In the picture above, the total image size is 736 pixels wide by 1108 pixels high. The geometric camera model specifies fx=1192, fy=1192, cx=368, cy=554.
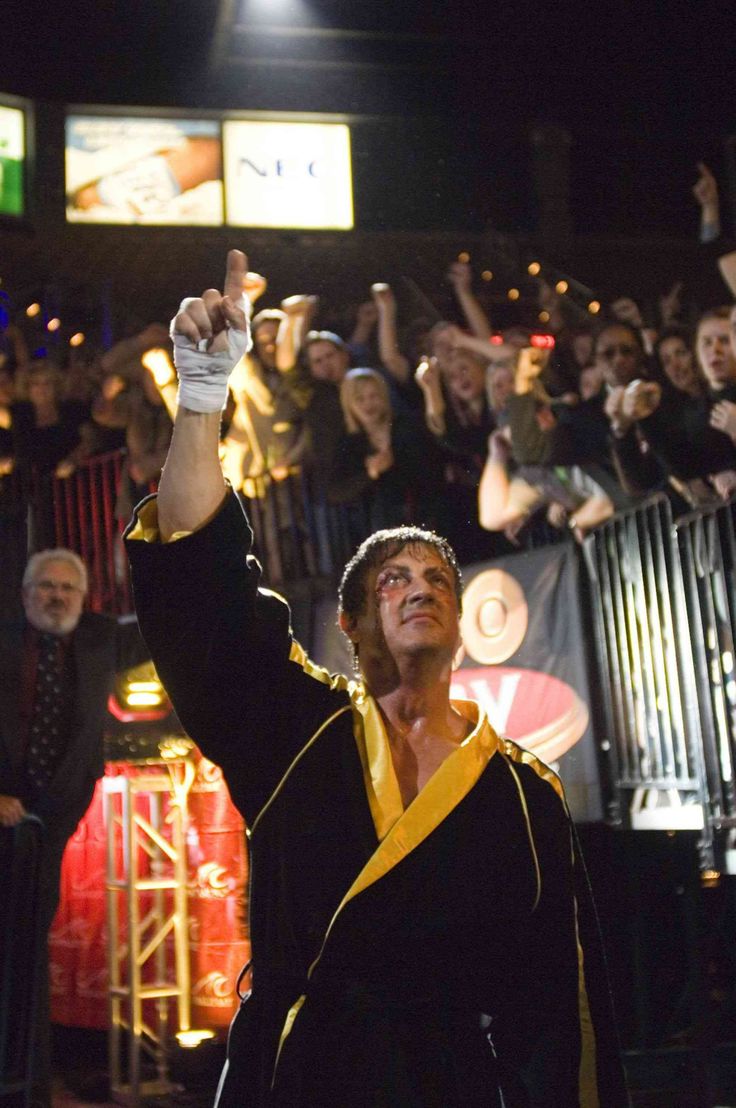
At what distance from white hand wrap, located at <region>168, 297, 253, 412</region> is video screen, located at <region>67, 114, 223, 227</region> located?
6.77 metres

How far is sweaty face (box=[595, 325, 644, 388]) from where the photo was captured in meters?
6.02

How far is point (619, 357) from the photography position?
6.05 m

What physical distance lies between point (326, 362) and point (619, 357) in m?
1.64

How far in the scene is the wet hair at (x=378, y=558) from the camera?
2.28 m

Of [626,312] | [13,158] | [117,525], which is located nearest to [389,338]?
[626,312]

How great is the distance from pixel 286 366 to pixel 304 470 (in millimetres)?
607

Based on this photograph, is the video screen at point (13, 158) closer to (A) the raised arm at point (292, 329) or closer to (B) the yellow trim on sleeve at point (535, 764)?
(A) the raised arm at point (292, 329)

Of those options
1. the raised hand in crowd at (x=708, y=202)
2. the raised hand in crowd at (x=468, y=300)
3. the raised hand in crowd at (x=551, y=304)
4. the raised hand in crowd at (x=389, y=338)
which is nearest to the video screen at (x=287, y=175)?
the raised hand in crowd at (x=468, y=300)

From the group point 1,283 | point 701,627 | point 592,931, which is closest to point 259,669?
point 592,931

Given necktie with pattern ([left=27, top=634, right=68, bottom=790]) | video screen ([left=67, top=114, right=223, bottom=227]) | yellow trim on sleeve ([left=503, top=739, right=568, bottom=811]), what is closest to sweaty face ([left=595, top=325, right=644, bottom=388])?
necktie with pattern ([left=27, top=634, right=68, bottom=790])

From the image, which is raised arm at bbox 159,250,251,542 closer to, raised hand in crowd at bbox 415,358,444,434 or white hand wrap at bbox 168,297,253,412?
white hand wrap at bbox 168,297,253,412

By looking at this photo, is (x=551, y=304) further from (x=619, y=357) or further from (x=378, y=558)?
(x=378, y=558)

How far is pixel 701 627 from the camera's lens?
5.27 metres

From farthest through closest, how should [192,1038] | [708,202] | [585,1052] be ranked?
[708,202]
[192,1038]
[585,1052]
